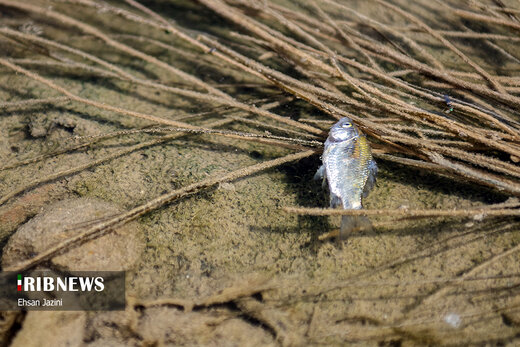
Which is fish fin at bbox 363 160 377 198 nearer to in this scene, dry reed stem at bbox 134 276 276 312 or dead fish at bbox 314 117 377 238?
dead fish at bbox 314 117 377 238

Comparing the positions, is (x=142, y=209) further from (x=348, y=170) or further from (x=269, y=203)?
(x=348, y=170)

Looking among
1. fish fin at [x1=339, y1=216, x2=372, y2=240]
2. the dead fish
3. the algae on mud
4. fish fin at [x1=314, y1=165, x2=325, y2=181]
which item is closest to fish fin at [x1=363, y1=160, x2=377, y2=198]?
the dead fish

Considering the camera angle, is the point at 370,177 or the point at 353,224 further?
the point at 370,177

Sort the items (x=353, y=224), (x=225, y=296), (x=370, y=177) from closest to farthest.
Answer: (x=225, y=296) → (x=353, y=224) → (x=370, y=177)

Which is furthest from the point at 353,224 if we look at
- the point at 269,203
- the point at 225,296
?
the point at 225,296

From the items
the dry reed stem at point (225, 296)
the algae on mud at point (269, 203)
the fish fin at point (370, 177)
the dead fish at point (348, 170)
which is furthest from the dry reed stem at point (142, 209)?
the dry reed stem at point (225, 296)
